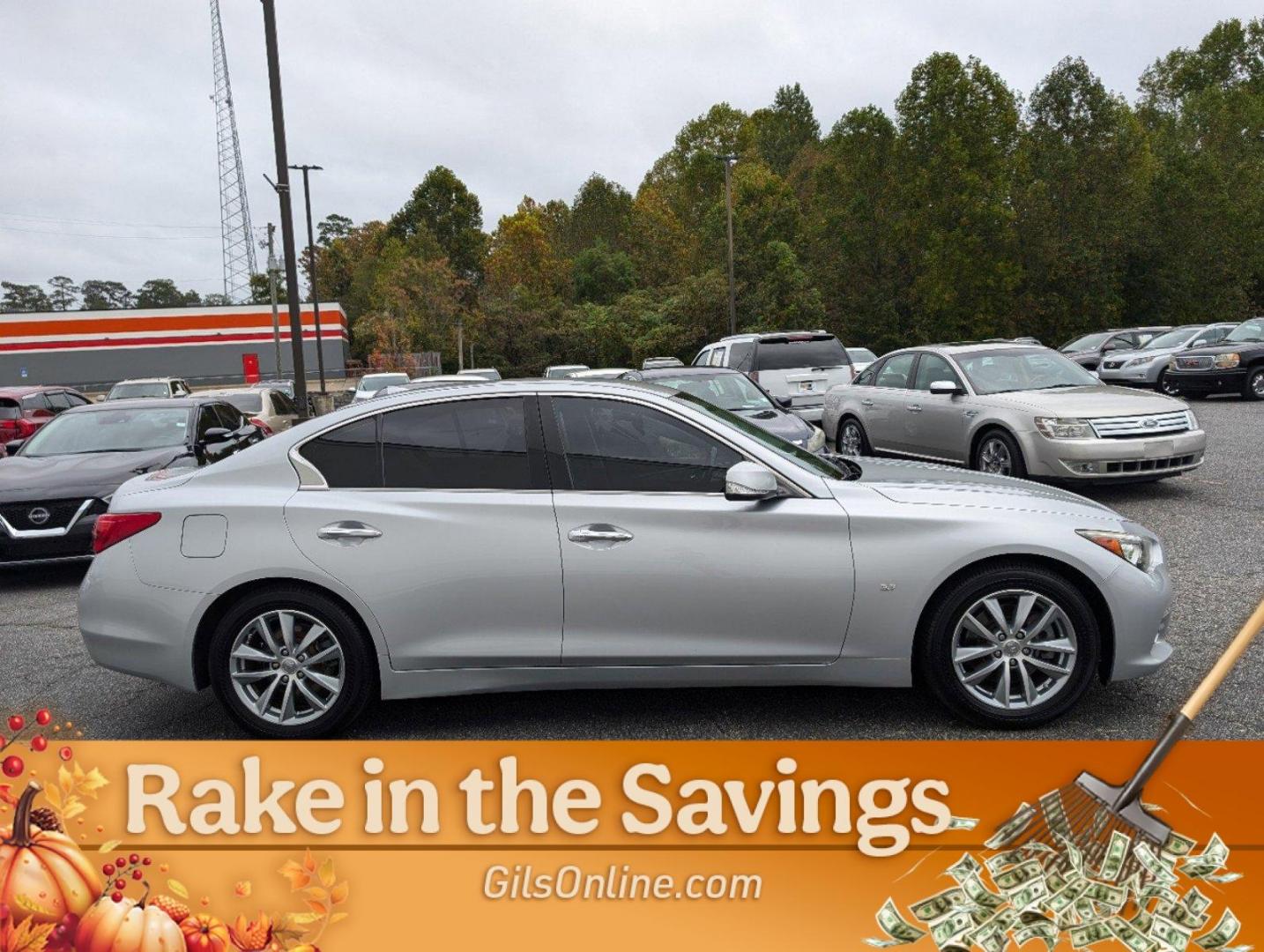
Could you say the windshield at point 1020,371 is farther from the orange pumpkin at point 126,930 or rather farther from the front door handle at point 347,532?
the orange pumpkin at point 126,930

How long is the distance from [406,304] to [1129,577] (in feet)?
192

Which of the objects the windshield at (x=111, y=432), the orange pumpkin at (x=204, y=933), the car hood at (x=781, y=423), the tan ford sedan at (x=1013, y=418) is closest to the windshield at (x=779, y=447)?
the orange pumpkin at (x=204, y=933)

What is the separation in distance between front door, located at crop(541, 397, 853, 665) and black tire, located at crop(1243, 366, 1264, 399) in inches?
770

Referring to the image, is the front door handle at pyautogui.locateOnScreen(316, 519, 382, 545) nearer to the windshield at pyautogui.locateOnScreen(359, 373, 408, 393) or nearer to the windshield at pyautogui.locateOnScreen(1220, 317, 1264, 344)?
the windshield at pyautogui.locateOnScreen(1220, 317, 1264, 344)

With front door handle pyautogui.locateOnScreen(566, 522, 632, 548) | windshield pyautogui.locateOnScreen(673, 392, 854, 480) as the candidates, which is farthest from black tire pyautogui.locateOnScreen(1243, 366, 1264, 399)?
front door handle pyautogui.locateOnScreen(566, 522, 632, 548)

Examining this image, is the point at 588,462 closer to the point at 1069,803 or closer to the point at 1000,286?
the point at 1069,803

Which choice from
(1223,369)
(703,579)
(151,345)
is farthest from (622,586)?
(151,345)

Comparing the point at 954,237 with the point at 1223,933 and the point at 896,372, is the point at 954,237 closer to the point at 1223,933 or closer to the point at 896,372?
the point at 896,372

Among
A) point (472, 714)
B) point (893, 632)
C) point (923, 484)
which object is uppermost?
point (923, 484)

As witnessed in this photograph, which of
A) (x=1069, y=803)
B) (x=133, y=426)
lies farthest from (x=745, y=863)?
(x=133, y=426)

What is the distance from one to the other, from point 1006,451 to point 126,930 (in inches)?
345

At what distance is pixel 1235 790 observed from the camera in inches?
144

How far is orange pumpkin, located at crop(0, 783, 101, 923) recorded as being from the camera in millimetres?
3008

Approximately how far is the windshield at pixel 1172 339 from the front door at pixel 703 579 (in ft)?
78.4
